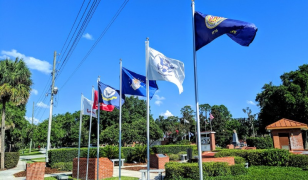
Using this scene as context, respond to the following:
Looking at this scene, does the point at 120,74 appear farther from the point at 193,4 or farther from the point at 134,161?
the point at 134,161

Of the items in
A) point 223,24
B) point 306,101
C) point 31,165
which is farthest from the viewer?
point 306,101

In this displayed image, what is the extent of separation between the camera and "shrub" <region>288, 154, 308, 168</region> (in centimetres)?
1266

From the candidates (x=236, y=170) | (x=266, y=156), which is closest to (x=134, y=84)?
(x=236, y=170)

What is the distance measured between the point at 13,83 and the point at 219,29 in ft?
67.3

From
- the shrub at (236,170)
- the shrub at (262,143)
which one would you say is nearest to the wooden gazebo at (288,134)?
the shrub at (262,143)

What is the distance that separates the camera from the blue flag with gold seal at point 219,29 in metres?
5.59

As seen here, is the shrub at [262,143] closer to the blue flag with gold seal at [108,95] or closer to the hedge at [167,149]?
the hedge at [167,149]

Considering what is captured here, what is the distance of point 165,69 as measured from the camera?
306 inches

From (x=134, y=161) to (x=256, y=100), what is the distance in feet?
101

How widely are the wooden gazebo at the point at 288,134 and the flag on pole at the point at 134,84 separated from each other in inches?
624

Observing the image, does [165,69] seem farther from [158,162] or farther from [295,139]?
[295,139]

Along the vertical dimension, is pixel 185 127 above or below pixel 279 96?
below

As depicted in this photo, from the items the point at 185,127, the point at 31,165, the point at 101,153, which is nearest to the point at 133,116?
the point at 185,127

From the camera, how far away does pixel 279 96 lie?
113 feet
